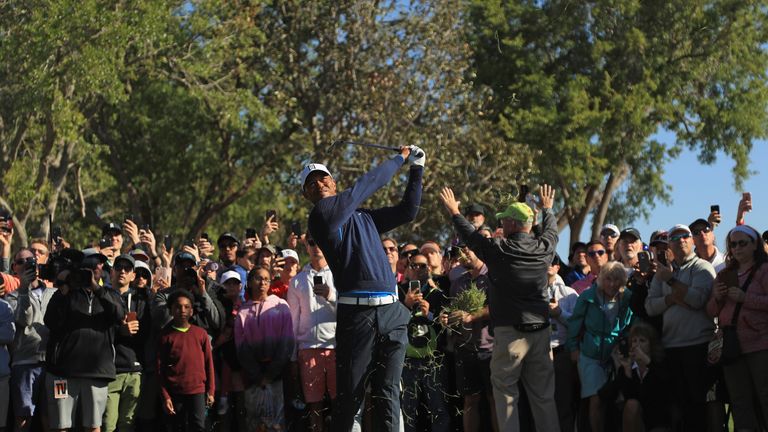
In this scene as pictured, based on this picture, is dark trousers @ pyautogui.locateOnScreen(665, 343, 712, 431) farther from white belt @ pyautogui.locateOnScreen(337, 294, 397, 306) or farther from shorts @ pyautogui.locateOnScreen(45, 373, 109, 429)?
shorts @ pyautogui.locateOnScreen(45, 373, 109, 429)

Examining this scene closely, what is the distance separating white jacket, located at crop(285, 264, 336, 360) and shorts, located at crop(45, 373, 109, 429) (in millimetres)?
2023

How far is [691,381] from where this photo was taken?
11688 millimetres

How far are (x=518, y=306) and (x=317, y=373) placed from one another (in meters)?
2.62

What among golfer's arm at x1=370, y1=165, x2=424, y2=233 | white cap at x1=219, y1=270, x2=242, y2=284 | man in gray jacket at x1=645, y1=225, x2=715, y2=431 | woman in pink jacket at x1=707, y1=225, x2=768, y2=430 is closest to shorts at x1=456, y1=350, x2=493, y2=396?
man in gray jacket at x1=645, y1=225, x2=715, y2=431

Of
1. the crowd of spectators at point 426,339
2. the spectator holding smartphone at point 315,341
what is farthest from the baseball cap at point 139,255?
Answer: the spectator holding smartphone at point 315,341

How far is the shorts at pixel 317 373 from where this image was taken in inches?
498

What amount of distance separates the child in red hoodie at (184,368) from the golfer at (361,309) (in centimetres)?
341

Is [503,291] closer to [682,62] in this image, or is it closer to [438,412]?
[438,412]

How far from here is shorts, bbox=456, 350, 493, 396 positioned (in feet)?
41.9

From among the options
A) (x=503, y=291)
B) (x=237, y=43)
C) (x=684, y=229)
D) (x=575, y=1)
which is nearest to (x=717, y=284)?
(x=684, y=229)

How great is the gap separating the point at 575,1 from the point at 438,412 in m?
25.6

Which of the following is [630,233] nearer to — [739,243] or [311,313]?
[739,243]

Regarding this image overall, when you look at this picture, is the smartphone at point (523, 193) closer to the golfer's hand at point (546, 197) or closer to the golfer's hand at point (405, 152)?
the golfer's hand at point (546, 197)

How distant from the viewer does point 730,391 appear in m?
11.4
